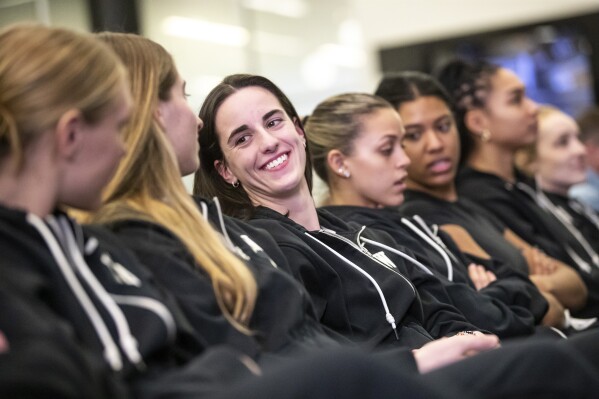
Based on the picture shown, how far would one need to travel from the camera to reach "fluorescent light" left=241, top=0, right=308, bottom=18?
6969 mm

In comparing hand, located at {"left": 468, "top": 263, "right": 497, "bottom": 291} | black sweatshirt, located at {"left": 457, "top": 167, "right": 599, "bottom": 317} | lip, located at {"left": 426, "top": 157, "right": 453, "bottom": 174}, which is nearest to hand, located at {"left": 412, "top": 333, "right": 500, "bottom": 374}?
hand, located at {"left": 468, "top": 263, "right": 497, "bottom": 291}

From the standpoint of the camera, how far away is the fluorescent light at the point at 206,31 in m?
6.65

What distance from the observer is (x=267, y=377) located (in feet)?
4.10

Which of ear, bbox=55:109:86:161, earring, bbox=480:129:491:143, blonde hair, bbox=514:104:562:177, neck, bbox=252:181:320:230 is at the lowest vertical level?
blonde hair, bbox=514:104:562:177

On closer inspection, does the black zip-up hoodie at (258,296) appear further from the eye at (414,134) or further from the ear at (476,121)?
the ear at (476,121)

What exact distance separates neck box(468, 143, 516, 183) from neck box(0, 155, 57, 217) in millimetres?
2603

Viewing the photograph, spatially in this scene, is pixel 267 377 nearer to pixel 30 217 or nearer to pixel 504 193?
pixel 30 217

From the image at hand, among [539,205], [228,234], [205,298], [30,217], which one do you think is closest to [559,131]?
[539,205]

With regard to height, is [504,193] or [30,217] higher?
[30,217]

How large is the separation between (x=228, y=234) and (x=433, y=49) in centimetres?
540

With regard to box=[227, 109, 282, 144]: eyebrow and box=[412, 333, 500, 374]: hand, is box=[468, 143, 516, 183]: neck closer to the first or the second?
box=[227, 109, 282, 144]: eyebrow

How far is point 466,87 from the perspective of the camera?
13.1 feet

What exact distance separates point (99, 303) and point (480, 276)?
5.72 feet

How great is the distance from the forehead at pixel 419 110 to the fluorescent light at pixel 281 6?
12.2ft
